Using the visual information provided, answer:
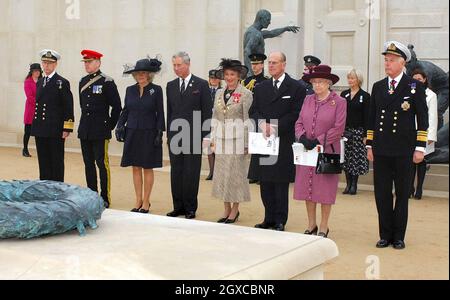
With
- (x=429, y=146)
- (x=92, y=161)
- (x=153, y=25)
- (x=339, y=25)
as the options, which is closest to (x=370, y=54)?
(x=339, y=25)

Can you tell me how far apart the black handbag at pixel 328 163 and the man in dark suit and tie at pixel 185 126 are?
146 cm

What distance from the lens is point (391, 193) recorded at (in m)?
6.13

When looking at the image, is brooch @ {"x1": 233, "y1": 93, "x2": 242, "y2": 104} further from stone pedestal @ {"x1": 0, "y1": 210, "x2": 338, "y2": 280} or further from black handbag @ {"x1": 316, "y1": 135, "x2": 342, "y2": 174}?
stone pedestal @ {"x1": 0, "y1": 210, "x2": 338, "y2": 280}

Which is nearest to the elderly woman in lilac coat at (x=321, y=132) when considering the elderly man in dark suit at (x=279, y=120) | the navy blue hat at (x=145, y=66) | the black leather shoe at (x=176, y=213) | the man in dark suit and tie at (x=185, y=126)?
the elderly man in dark suit at (x=279, y=120)

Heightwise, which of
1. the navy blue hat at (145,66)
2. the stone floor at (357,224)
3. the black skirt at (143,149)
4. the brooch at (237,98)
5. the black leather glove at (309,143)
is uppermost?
the navy blue hat at (145,66)

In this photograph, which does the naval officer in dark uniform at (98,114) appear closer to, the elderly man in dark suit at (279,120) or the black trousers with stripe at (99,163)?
the black trousers with stripe at (99,163)

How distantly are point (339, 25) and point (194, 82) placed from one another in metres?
4.50

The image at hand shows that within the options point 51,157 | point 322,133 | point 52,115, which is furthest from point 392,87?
point 51,157

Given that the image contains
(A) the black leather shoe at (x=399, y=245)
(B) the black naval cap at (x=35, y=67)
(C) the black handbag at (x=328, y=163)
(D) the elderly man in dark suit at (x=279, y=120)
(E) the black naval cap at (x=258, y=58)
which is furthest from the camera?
(B) the black naval cap at (x=35, y=67)

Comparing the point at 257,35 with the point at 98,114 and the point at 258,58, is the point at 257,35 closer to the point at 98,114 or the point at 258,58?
the point at 258,58

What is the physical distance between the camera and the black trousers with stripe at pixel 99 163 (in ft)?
26.0

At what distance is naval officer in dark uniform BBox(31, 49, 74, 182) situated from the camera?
801cm

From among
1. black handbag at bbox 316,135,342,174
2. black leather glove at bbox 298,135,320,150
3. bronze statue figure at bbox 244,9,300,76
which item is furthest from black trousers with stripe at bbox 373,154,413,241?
bronze statue figure at bbox 244,9,300,76
